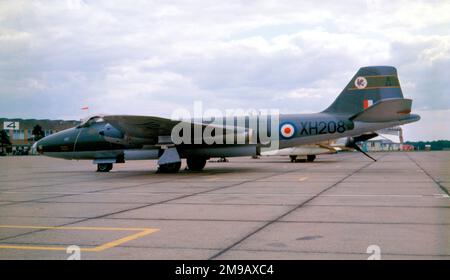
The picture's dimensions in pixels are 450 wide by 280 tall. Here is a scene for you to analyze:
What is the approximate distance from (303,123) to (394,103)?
158 inches

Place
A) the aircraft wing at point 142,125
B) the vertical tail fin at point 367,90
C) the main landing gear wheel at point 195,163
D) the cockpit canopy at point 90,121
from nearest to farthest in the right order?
1. the aircraft wing at point 142,125
2. the vertical tail fin at point 367,90
3. the cockpit canopy at point 90,121
4. the main landing gear wheel at point 195,163

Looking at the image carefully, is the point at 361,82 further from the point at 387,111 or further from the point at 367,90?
the point at 387,111

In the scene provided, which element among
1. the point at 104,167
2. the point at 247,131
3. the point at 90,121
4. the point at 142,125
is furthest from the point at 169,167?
the point at 90,121

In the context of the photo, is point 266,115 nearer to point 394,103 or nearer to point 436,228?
point 394,103

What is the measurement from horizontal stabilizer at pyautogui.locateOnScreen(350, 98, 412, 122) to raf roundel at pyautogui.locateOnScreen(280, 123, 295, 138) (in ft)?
9.50

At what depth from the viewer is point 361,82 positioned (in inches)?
805

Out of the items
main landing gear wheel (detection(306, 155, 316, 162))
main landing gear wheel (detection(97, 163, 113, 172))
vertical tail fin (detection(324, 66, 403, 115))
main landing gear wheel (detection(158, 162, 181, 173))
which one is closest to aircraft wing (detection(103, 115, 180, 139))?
main landing gear wheel (detection(158, 162, 181, 173))

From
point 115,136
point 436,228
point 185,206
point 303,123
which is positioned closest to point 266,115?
point 303,123

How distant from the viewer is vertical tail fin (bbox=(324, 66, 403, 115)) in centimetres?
1998

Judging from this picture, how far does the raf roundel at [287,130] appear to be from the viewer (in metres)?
20.8

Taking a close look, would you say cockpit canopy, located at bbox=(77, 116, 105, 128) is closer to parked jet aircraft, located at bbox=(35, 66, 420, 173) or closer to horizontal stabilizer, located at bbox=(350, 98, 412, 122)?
parked jet aircraft, located at bbox=(35, 66, 420, 173)

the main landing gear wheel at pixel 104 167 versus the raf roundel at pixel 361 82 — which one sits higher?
the raf roundel at pixel 361 82

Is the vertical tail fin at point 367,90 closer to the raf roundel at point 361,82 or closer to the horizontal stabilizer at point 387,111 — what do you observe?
the raf roundel at point 361,82

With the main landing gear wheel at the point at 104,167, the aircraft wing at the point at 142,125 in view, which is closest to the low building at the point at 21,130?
the main landing gear wheel at the point at 104,167
